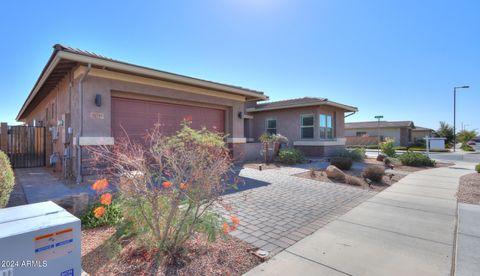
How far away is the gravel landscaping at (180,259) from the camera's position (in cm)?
256

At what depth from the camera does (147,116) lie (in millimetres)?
8570

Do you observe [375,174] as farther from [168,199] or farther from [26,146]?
[26,146]

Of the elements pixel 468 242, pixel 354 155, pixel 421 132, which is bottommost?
pixel 468 242

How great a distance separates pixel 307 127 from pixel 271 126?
9.44 feet

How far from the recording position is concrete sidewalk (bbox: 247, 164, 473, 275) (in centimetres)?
271

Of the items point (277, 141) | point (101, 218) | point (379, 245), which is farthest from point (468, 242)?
point (277, 141)

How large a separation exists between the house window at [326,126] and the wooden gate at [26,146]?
614 inches

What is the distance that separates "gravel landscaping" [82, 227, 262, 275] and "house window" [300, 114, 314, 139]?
12.9 meters

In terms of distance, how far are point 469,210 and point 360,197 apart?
2.14 metres

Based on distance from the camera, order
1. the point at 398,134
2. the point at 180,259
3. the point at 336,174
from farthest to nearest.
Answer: the point at 398,134 → the point at 336,174 → the point at 180,259

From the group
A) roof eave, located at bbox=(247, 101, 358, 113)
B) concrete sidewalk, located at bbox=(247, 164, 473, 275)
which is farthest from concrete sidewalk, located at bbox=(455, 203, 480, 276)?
roof eave, located at bbox=(247, 101, 358, 113)

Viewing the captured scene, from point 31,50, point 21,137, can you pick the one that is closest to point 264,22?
point 31,50

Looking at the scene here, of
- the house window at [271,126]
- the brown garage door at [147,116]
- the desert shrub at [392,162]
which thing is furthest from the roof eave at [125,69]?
the desert shrub at [392,162]

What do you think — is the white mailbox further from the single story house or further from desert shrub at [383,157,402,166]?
→ desert shrub at [383,157,402,166]
